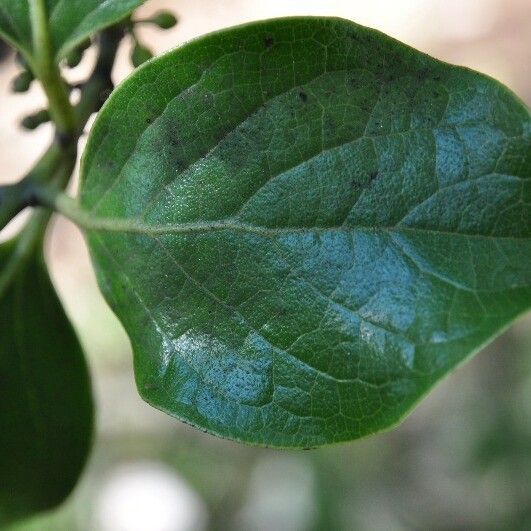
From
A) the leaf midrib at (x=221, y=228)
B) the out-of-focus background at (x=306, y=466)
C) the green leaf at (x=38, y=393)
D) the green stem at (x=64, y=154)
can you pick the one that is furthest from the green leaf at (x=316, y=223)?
the out-of-focus background at (x=306, y=466)

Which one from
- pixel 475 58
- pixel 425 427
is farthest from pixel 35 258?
pixel 475 58

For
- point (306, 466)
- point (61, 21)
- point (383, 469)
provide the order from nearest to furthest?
1. point (61, 21)
2. point (306, 466)
3. point (383, 469)

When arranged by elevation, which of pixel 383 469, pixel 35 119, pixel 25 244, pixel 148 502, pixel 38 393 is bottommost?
pixel 383 469

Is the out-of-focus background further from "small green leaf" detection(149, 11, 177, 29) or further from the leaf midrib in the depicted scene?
the leaf midrib

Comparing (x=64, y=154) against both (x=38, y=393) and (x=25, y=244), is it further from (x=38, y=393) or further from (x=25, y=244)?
(x=38, y=393)

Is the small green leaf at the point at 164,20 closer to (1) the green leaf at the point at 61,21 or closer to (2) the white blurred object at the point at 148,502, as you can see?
(1) the green leaf at the point at 61,21

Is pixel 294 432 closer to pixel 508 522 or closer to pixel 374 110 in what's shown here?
pixel 374 110

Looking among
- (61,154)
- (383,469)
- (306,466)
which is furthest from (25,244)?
(383,469)
